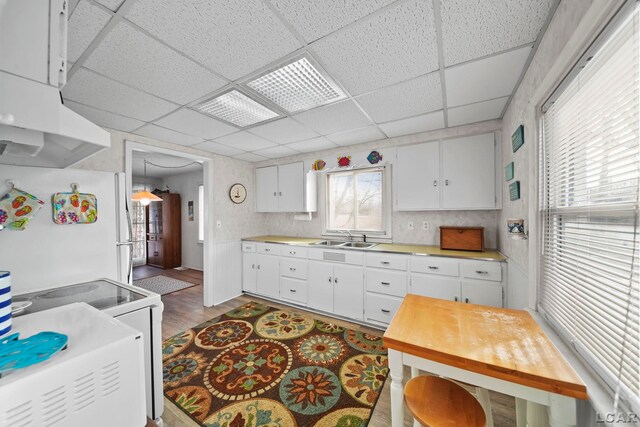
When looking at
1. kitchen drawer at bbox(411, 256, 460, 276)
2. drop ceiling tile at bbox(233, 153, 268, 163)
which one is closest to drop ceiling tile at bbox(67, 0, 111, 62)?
drop ceiling tile at bbox(233, 153, 268, 163)

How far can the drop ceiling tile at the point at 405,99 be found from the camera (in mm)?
1761

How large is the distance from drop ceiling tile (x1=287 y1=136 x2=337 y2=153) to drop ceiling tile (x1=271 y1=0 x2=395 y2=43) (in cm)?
176

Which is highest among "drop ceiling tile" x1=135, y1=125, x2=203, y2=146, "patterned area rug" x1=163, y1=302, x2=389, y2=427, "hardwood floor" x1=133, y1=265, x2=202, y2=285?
"drop ceiling tile" x1=135, y1=125, x2=203, y2=146

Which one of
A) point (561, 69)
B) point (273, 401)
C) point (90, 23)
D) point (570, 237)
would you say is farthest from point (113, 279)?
point (561, 69)

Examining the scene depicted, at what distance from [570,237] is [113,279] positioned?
2896mm

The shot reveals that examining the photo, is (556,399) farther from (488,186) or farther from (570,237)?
(488,186)

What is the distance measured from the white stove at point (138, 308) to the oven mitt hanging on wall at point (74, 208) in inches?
18.7

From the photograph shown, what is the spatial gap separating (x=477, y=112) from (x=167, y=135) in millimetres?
3402

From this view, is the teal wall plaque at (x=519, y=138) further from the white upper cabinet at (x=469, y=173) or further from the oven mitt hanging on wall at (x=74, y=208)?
the oven mitt hanging on wall at (x=74, y=208)

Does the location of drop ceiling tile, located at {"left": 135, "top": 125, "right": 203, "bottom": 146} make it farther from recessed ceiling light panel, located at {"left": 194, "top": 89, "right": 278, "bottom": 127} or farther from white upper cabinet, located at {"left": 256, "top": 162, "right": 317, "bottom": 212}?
white upper cabinet, located at {"left": 256, "top": 162, "right": 317, "bottom": 212}

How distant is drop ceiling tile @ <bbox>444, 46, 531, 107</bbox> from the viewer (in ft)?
4.83

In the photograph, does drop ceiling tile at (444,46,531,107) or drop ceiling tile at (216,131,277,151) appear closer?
drop ceiling tile at (444,46,531,107)

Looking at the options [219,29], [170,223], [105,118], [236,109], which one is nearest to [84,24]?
[219,29]

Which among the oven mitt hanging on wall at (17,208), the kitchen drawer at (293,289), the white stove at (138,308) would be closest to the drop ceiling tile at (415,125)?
the kitchen drawer at (293,289)
